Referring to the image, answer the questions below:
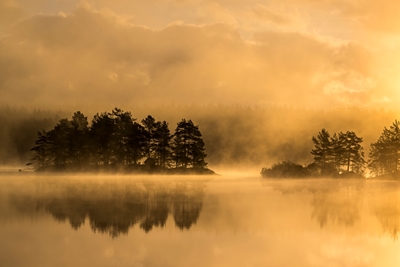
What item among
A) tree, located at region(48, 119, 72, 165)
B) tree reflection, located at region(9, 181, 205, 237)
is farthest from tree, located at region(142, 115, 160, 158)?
tree reflection, located at region(9, 181, 205, 237)

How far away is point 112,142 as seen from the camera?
86188 millimetres

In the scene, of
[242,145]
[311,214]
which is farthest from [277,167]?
[242,145]

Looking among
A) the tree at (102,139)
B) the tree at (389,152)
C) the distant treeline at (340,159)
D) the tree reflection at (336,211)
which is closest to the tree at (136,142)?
the tree at (102,139)

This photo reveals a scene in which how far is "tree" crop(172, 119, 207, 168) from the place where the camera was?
3376 inches

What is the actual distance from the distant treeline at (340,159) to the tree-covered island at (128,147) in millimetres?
14636

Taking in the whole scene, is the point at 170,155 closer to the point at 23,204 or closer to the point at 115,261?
the point at 23,204

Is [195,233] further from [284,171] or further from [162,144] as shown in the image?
[162,144]

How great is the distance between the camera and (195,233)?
19.7 metres

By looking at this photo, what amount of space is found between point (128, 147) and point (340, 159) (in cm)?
3861

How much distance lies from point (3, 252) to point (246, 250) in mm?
8156

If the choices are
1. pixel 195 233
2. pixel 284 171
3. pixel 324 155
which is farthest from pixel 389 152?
pixel 195 233

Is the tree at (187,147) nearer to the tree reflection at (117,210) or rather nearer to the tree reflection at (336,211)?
the tree reflection at (117,210)

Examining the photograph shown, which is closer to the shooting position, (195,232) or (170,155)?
(195,232)

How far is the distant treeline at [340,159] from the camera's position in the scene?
258ft
